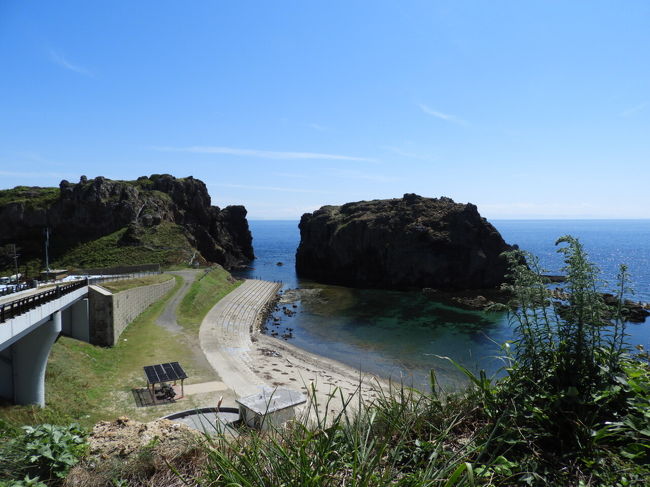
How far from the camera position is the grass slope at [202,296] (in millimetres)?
40844

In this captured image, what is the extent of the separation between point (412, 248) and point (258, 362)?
187ft

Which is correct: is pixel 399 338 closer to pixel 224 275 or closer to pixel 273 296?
pixel 273 296

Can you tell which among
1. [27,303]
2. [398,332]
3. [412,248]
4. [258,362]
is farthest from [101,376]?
[412,248]

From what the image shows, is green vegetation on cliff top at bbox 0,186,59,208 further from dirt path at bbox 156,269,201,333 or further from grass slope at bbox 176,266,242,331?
dirt path at bbox 156,269,201,333

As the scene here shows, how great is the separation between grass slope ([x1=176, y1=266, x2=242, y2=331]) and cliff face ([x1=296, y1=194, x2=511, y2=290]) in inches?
1162

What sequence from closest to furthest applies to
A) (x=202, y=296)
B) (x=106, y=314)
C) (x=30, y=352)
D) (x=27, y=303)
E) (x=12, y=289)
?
(x=27, y=303), (x=30, y=352), (x=12, y=289), (x=106, y=314), (x=202, y=296)

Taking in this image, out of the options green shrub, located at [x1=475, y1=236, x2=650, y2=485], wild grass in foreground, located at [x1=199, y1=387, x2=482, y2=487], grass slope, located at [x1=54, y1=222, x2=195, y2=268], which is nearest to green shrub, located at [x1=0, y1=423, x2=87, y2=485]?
wild grass in foreground, located at [x1=199, y1=387, x2=482, y2=487]

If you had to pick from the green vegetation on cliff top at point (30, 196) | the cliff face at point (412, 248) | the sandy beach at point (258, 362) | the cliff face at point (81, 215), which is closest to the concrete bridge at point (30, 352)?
the sandy beach at point (258, 362)

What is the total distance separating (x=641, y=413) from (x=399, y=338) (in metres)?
43.1

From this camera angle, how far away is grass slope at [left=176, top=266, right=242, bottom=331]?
40844 millimetres

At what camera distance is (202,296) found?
50625 millimetres

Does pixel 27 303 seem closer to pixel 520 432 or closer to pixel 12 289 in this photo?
pixel 12 289

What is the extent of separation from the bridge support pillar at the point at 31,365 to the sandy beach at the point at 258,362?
395 inches

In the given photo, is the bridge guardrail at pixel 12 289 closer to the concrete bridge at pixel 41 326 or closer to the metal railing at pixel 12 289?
the metal railing at pixel 12 289
